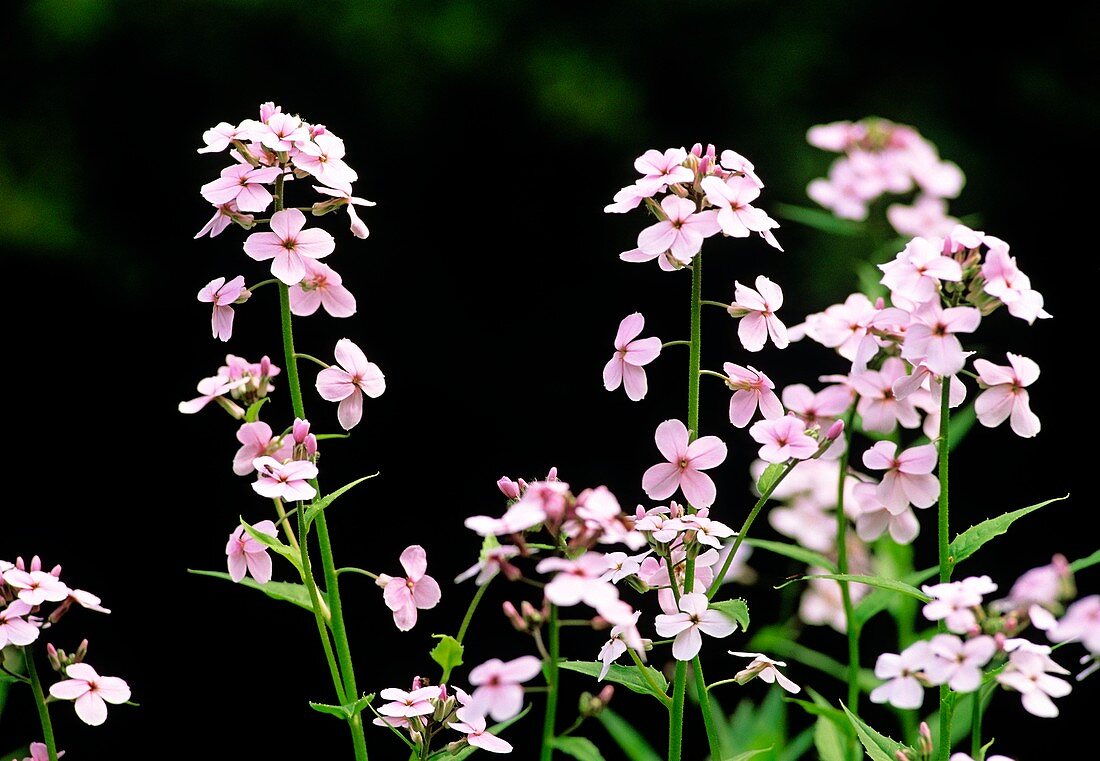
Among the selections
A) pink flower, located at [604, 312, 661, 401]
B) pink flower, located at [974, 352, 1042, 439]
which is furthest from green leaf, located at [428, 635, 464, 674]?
pink flower, located at [974, 352, 1042, 439]

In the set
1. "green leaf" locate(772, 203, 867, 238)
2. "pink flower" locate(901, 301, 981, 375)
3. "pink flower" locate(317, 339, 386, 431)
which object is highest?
"green leaf" locate(772, 203, 867, 238)

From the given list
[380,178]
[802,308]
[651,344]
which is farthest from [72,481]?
[651,344]

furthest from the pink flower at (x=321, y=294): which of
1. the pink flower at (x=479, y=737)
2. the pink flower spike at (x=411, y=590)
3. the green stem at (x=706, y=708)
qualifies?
the green stem at (x=706, y=708)

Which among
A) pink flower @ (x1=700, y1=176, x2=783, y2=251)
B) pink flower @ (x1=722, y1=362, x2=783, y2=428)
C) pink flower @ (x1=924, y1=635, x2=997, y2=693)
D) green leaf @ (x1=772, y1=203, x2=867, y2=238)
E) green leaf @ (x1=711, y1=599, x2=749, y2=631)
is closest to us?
pink flower @ (x1=924, y1=635, x2=997, y2=693)

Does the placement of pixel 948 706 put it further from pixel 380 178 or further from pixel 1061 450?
pixel 380 178

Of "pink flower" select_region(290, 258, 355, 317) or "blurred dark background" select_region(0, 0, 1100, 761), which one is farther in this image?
"blurred dark background" select_region(0, 0, 1100, 761)

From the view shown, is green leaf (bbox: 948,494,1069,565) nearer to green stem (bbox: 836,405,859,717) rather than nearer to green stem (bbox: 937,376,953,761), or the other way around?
green stem (bbox: 937,376,953,761)
